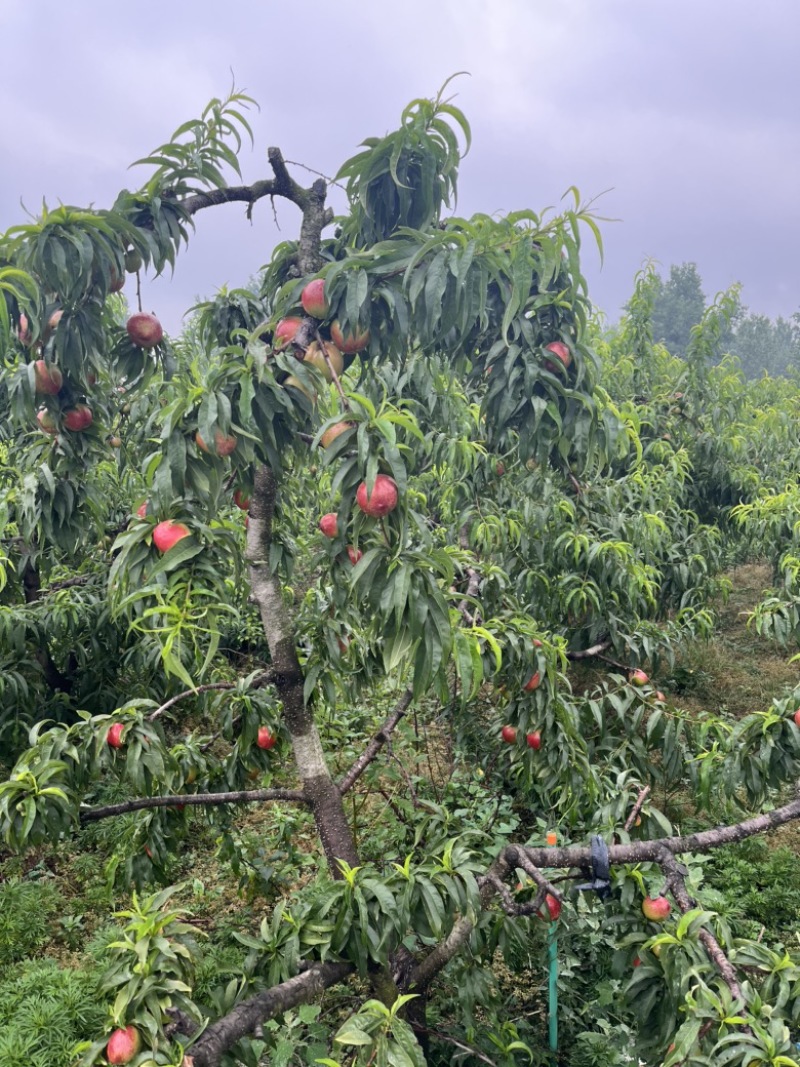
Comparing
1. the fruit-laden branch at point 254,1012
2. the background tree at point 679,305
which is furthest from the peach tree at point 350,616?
the background tree at point 679,305

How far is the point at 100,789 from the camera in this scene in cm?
379

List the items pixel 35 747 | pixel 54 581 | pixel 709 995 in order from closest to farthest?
pixel 709 995, pixel 35 747, pixel 54 581

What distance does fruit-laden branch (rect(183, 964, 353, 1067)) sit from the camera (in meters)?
1.09

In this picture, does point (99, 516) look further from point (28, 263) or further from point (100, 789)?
point (100, 789)

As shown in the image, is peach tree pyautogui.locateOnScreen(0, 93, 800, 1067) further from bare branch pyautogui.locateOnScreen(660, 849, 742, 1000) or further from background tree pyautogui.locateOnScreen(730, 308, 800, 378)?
background tree pyautogui.locateOnScreen(730, 308, 800, 378)

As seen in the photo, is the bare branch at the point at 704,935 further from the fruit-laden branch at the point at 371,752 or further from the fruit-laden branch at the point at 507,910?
the fruit-laden branch at the point at 371,752

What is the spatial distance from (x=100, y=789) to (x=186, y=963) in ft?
9.67

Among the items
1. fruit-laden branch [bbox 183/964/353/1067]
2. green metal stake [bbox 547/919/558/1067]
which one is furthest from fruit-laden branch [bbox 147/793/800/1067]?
green metal stake [bbox 547/919/558/1067]

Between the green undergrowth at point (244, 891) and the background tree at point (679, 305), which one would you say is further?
the background tree at point (679, 305)

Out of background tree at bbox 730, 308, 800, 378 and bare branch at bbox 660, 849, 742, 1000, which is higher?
background tree at bbox 730, 308, 800, 378

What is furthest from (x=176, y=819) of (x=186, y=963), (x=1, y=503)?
(x=1, y=503)

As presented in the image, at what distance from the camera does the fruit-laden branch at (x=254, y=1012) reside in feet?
3.57

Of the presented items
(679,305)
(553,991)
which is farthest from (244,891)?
(679,305)

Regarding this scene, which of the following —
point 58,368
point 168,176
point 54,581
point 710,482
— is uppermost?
point 710,482
